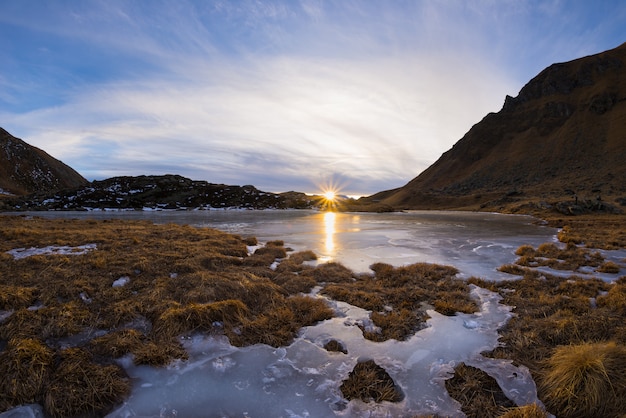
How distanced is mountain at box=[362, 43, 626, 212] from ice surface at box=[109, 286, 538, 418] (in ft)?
287

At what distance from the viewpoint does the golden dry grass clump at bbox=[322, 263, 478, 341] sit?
7.84 meters

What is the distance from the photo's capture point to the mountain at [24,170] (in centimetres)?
13838

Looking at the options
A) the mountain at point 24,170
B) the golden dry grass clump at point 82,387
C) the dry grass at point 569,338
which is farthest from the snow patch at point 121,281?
the mountain at point 24,170

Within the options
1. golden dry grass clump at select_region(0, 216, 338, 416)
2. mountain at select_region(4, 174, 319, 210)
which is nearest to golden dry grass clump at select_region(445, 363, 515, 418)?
golden dry grass clump at select_region(0, 216, 338, 416)

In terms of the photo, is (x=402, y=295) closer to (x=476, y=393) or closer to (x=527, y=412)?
(x=476, y=393)

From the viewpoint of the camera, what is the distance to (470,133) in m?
194

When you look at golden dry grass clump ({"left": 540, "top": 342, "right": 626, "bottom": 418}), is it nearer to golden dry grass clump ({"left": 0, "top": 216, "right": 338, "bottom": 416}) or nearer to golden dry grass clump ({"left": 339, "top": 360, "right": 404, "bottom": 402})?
golden dry grass clump ({"left": 339, "top": 360, "right": 404, "bottom": 402})

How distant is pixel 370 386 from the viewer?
5.25 metres

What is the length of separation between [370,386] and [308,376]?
1202 mm

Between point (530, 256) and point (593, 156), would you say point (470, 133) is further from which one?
point (530, 256)

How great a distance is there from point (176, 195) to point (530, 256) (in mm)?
123080

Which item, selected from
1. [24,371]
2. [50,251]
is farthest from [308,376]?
[50,251]

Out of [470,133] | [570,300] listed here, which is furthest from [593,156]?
[570,300]

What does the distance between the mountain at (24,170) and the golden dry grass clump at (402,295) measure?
Result: 175 meters
